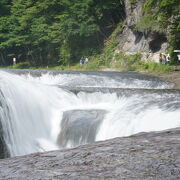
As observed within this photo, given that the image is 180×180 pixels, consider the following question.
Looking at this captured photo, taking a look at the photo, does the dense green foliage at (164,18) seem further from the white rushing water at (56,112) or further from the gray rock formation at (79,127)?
the gray rock formation at (79,127)

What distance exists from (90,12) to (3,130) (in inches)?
1007

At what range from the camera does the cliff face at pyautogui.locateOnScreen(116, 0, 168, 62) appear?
24.8 metres

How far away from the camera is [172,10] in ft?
63.8

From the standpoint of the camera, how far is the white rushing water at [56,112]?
7.93 m

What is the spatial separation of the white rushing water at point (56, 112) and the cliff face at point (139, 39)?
14598 millimetres

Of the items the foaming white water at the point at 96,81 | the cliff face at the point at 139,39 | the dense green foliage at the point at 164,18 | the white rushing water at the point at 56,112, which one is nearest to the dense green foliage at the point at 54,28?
the cliff face at the point at 139,39

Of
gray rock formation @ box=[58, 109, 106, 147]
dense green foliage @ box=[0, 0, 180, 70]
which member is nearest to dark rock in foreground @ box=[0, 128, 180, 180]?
gray rock formation @ box=[58, 109, 106, 147]

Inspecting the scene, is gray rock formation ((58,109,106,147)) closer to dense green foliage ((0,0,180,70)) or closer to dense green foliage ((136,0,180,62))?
dense green foliage ((136,0,180,62))

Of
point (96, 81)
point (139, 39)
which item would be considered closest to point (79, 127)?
point (96, 81)

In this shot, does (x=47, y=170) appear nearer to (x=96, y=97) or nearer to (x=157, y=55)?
(x=96, y=97)

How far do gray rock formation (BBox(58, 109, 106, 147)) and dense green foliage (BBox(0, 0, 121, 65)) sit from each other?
22496 millimetres

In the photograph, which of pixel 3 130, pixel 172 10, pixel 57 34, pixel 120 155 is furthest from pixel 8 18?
pixel 120 155

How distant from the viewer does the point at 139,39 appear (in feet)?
88.7

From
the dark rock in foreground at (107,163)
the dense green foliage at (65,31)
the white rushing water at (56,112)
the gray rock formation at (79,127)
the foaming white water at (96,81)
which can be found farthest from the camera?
the dense green foliage at (65,31)
